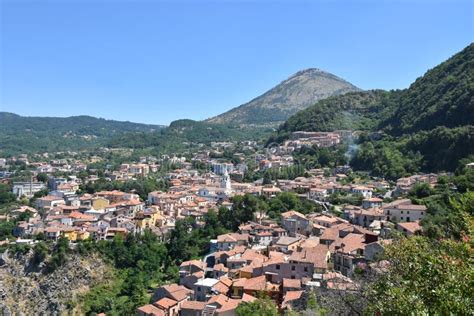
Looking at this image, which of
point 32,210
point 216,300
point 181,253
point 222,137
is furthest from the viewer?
point 222,137

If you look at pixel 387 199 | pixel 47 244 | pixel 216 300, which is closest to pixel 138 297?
pixel 216 300

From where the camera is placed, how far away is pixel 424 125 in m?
50.3

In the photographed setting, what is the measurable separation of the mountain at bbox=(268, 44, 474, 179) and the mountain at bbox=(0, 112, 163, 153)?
8363cm

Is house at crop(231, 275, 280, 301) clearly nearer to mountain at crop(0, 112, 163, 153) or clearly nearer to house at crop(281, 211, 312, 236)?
house at crop(281, 211, 312, 236)

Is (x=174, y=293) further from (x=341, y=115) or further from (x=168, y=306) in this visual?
(x=341, y=115)

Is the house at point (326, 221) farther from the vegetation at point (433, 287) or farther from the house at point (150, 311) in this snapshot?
the vegetation at point (433, 287)

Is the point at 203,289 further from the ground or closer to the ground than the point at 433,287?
closer to the ground

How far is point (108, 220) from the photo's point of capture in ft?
122

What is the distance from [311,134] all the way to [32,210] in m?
44.4

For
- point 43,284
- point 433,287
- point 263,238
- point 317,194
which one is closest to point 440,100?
point 317,194

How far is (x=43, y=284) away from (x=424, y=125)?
1653 inches

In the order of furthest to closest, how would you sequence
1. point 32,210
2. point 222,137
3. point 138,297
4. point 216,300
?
point 222,137
point 32,210
point 138,297
point 216,300

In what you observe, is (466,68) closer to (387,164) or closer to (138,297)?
(387,164)

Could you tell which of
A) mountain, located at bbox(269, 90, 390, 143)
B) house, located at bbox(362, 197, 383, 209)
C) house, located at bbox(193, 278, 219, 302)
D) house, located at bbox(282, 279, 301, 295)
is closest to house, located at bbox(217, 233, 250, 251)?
house, located at bbox(193, 278, 219, 302)
